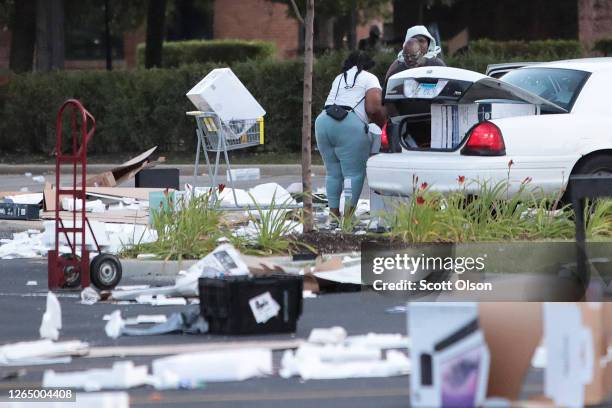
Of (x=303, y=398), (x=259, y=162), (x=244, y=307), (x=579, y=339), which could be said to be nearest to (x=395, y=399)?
(x=303, y=398)

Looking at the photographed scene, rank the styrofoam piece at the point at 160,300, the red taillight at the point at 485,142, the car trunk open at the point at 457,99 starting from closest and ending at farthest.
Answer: the styrofoam piece at the point at 160,300 < the red taillight at the point at 485,142 < the car trunk open at the point at 457,99

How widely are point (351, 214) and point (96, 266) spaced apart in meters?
2.73

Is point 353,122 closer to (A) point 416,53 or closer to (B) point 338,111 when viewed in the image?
(B) point 338,111

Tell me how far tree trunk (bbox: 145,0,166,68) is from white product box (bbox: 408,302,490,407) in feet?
84.9

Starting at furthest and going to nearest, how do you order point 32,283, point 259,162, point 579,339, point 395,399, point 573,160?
1. point 259,162
2. point 573,160
3. point 32,283
4. point 395,399
5. point 579,339

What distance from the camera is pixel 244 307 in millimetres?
8086

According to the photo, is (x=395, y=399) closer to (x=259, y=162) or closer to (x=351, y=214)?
(x=351, y=214)

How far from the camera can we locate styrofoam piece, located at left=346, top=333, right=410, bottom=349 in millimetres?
7625

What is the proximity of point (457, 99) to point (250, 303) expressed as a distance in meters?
3.85

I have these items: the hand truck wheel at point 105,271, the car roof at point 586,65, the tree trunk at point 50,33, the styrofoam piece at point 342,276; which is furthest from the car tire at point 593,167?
the tree trunk at point 50,33

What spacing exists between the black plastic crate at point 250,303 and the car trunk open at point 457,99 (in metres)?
3.57

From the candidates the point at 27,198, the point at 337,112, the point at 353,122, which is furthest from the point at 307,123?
the point at 27,198

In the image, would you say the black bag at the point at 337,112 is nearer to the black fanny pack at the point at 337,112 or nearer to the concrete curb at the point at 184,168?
the black fanny pack at the point at 337,112

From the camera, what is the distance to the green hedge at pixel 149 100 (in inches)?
902
